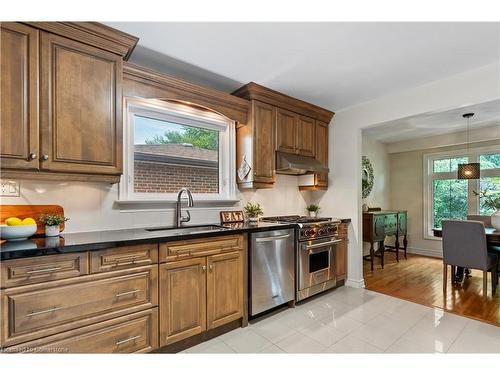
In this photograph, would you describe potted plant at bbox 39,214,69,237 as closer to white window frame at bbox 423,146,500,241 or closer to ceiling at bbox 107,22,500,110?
ceiling at bbox 107,22,500,110

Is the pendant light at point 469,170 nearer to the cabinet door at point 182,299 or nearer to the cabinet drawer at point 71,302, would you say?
the cabinet door at point 182,299

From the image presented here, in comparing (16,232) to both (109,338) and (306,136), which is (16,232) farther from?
(306,136)

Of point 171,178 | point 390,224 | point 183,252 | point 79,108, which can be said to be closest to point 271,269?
point 183,252

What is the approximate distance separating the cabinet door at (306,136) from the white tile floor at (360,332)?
6.16ft

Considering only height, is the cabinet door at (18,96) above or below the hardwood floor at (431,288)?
above

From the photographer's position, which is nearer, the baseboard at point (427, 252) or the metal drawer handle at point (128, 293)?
the metal drawer handle at point (128, 293)

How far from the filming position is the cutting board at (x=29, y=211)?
1782mm

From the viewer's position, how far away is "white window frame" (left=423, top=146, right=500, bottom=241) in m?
4.61

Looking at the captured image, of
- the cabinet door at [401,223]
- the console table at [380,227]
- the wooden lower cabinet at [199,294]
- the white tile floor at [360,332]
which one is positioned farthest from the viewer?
the cabinet door at [401,223]

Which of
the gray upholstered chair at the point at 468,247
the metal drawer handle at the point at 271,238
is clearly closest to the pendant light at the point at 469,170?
the gray upholstered chair at the point at 468,247

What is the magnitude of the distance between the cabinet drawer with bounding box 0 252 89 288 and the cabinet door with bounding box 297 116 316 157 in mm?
2599

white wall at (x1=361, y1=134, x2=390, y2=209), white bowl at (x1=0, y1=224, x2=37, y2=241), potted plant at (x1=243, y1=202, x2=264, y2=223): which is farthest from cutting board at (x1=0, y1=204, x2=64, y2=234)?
white wall at (x1=361, y1=134, x2=390, y2=209)

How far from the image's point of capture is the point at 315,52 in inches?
86.4

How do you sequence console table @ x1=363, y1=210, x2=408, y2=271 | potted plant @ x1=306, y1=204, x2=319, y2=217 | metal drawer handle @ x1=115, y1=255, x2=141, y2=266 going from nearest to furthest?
1. metal drawer handle @ x1=115, y1=255, x2=141, y2=266
2. potted plant @ x1=306, y1=204, x2=319, y2=217
3. console table @ x1=363, y1=210, x2=408, y2=271
